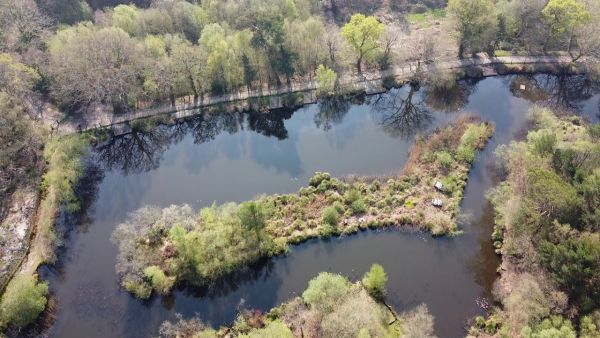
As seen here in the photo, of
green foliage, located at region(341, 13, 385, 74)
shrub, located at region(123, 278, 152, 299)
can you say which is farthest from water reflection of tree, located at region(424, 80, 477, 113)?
shrub, located at region(123, 278, 152, 299)

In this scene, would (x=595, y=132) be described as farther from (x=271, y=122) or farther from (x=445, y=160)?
(x=271, y=122)

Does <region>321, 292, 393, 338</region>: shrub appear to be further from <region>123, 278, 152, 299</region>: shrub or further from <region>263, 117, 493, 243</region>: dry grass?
<region>123, 278, 152, 299</region>: shrub

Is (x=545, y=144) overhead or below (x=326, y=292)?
overhead

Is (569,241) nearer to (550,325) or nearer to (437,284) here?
(550,325)

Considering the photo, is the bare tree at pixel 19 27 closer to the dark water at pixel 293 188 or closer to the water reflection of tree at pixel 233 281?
the dark water at pixel 293 188

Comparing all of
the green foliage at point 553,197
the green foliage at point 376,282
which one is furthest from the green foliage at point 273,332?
the green foliage at point 553,197

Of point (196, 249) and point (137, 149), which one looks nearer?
point (196, 249)

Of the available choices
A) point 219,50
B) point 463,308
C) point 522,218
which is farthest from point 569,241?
point 219,50

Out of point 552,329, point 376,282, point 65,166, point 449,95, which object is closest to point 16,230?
point 65,166
